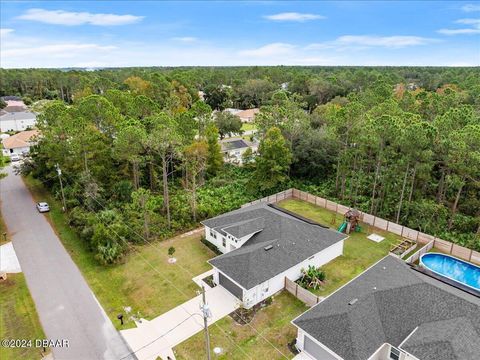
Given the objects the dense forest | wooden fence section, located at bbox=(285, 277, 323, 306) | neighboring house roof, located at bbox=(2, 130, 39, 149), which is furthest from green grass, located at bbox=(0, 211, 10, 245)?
neighboring house roof, located at bbox=(2, 130, 39, 149)

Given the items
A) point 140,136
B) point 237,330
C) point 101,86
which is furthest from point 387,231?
point 101,86

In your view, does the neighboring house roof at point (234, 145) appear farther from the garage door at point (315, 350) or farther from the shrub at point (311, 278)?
the garage door at point (315, 350)

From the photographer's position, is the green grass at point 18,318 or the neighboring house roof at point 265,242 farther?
the neighboring house roof at point 265,242

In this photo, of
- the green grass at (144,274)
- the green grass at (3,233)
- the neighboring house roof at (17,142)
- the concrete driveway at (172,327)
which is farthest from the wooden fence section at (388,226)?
the neighboring house roof at (17,142)

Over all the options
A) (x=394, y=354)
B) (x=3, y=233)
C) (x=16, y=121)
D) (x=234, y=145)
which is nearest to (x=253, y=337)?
(x=394, y=354)

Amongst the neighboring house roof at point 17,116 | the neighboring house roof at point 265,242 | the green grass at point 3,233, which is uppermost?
the neighboring house roof at point 17,116

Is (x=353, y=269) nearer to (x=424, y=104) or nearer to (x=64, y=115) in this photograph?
(x=64, y=115)
